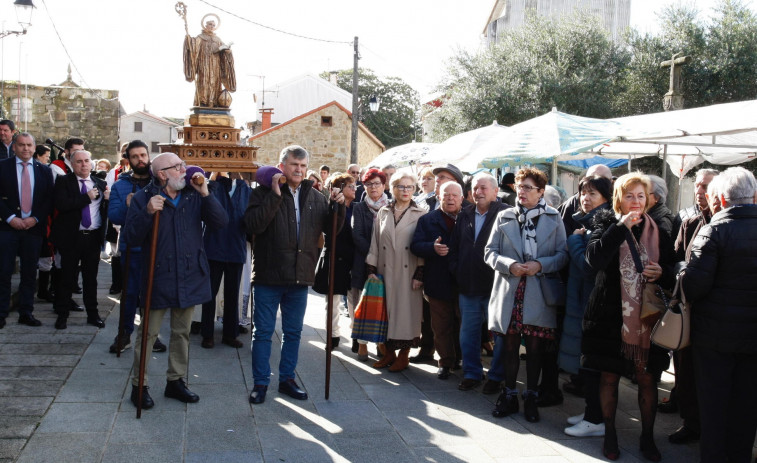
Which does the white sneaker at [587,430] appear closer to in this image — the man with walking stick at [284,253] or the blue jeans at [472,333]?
the blue jeans at [472,333]

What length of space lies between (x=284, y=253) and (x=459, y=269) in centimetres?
161

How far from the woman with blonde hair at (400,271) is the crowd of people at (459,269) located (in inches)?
0.6

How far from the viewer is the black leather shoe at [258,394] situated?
5.31 metres

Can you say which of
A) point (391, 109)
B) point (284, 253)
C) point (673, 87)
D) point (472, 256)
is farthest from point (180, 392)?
point (391, 109)

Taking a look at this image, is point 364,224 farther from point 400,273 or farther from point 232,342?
point 232,342

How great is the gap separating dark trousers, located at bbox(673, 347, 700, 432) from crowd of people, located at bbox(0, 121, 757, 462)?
13 mm

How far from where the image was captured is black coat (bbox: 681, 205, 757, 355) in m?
3.93

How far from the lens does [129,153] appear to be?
20.7ft

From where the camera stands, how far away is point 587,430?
4.86 metres

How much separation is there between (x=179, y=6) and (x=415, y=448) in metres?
5.00

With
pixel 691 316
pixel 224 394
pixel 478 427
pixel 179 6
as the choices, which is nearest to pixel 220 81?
pixel 179 6

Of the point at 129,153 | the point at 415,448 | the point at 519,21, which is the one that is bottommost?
the point at 415,448

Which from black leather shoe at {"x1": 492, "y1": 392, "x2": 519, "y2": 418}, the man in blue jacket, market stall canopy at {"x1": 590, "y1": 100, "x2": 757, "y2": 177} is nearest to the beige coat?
black leather shoe at {"x1": 492, "y1": 392, "x2": 519, "y2": 418}

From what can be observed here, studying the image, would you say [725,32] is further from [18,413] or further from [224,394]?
[18,413]
